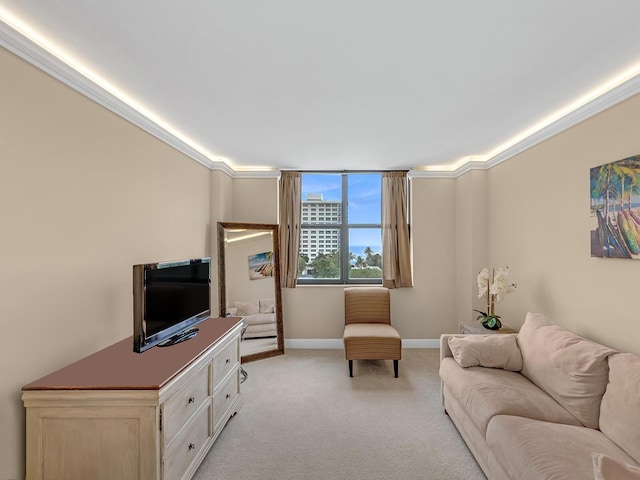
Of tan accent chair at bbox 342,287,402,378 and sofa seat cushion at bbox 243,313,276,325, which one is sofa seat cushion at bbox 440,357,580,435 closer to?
tan accent chair at bbox 342,287,402,378

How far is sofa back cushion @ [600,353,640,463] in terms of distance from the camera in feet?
4.88

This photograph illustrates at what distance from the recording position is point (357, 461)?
2107 mm

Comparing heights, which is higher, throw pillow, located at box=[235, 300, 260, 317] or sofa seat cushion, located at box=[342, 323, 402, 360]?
throw pillow, located at box=[235, 300, 260, 317]

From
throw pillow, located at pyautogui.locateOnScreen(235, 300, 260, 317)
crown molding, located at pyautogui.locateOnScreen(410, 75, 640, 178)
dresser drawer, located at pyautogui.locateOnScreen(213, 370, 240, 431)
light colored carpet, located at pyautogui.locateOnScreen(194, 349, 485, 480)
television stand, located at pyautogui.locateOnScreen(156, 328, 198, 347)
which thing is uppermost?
crown molding, located at pyautogui.locateOnScreen(410, 75, 640, 178)

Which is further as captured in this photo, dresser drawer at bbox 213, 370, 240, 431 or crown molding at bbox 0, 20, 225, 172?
dresser drawer at bbox 213, 370, 240, 431

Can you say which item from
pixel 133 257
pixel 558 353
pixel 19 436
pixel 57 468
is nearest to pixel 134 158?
pixel 133 257

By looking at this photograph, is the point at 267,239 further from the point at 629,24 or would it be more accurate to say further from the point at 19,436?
the point at 629,24

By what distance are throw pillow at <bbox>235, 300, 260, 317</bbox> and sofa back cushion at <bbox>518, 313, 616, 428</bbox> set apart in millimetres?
2996

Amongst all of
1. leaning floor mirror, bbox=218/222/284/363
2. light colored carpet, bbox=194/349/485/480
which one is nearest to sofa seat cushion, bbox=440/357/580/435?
light colored carpet, bbox=194/349/485/480

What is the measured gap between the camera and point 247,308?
156 inches

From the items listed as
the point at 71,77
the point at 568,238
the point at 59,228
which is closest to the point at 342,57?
the point at 71,77

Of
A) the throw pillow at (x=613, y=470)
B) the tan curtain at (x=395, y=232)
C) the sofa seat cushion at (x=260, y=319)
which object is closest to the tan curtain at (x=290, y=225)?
the sofa seat cushion at (x=260, y=319)

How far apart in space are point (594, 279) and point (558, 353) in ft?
2.33

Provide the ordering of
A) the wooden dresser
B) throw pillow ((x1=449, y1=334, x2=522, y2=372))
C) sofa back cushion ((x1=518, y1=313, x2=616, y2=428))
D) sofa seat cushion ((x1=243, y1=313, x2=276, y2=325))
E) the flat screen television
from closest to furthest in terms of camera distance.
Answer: the wooden dresser → sofa back cushion ((x1=518, y1=313, x2=616, y2=428)) → the flat screen television → throw pillow ((x1=449, y1=334, x2=522, y2=372)) → sofa seat cushion ((x1=243, y1=313, x2=276, y2=325))
